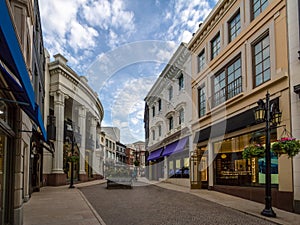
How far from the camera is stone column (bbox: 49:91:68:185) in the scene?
77.6ft

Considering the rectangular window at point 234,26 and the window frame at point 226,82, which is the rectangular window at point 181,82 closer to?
the window frame at point 226,82

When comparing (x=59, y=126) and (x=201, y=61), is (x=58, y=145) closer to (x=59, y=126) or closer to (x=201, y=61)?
(x=59, y=126)

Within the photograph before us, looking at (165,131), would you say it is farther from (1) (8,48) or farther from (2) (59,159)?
(1) (8,48)

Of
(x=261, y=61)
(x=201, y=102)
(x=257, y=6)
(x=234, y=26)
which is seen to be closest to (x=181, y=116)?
(x=201, y=102)

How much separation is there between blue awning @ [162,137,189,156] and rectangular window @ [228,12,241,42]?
8.97 metres

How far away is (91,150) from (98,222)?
25.8m

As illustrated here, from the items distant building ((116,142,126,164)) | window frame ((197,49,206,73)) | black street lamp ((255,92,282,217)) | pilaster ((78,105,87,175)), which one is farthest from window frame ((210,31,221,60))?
distant building ((116,142,126,164))

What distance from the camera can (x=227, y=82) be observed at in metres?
16.7

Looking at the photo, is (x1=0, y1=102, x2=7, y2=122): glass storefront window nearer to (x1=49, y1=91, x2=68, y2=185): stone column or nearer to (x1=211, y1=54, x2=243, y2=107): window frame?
(x1=211, y1=54, x2=243, y2=107): window frame

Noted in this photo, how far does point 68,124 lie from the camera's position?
28219 millimetres

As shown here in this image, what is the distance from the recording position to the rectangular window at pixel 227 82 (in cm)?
1539

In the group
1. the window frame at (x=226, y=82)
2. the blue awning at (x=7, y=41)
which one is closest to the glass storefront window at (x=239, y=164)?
the window frame at (x=226, y=82)

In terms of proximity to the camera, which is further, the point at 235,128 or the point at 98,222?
the point at 235,128

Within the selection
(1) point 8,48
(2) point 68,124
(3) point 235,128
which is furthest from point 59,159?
(1) point 8,48
